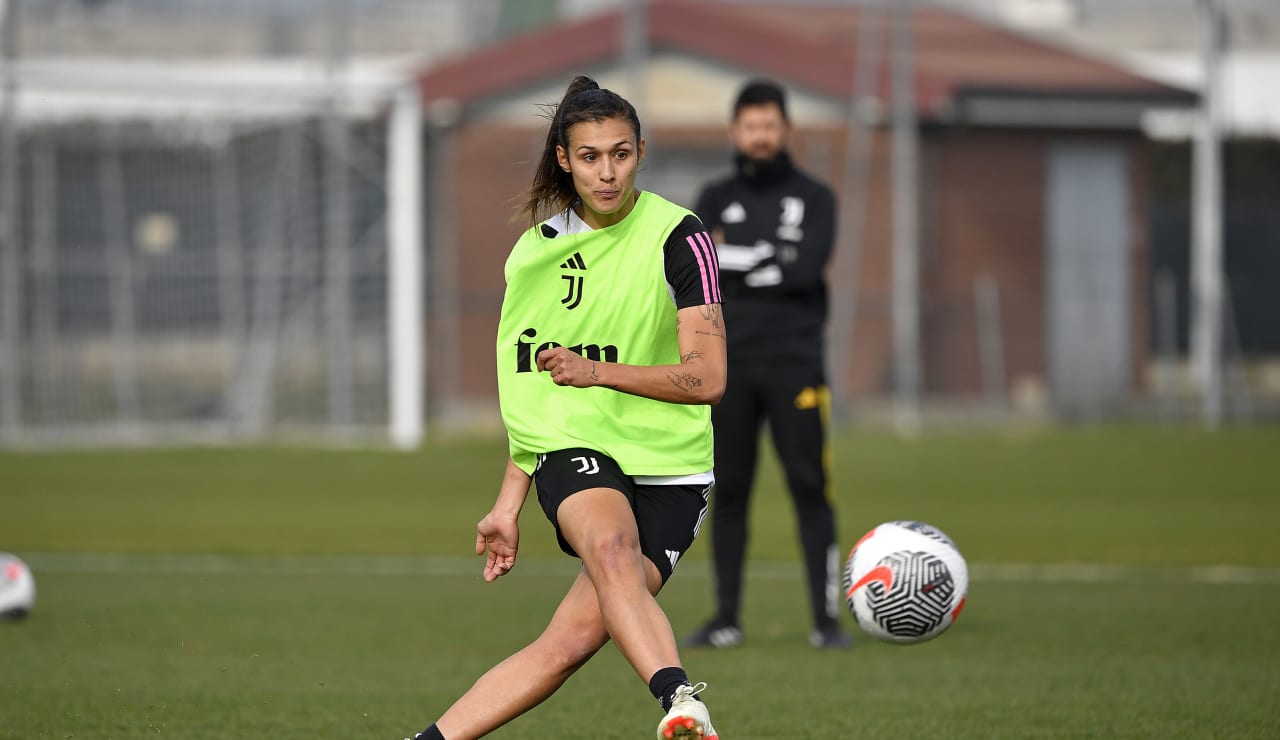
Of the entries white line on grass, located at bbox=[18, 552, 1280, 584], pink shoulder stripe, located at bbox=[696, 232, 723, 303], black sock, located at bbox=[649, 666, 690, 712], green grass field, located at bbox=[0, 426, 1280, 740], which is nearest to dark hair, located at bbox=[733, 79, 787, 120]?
green grass field, located at bbox=[0, 426, 1280, 740]

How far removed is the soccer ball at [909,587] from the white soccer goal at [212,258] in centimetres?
1483

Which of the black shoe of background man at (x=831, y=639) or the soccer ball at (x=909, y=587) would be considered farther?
the black shoe of background man at (x=831, y=639)

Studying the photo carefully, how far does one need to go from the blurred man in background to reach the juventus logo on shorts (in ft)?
12.0

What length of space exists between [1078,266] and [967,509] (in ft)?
37.8

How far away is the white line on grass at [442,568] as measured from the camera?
38.9 feet

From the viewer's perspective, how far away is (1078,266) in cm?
2675

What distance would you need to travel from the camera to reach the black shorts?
4.76m

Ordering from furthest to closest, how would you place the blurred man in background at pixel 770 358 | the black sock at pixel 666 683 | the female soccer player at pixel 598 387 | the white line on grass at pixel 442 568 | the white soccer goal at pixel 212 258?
the white soccer goal at pixel 212 258
the white line on grass at pixel 442 568
the blurred man in background at pixel 770 358
the female soccer player at pixel 598 387
the black sock at pixel 666 683

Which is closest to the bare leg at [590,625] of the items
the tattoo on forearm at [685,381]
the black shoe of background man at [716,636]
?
the tattoo on forearm at [685,381]

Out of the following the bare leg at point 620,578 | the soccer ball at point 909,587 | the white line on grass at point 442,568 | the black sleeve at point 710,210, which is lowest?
the white line on grass at point 442,568

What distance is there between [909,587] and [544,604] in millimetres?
4111

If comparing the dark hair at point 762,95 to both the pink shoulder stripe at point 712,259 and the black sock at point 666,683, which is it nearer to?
the pink shoulder stripe at point 712,259

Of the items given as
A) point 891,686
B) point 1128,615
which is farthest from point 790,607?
point 891,686

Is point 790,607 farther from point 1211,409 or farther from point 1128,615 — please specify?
point 1211,409
